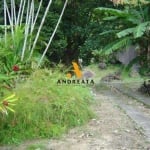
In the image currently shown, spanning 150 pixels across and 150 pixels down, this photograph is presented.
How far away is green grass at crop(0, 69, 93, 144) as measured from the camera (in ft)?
20.4

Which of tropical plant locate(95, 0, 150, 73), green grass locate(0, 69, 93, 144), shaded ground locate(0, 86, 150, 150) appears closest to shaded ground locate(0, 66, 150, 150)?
shaded ground locate(0, 86, 150, 150)

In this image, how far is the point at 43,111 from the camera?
21.1 ft

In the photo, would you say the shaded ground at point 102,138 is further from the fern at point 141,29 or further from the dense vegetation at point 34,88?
the fern at point 141,29

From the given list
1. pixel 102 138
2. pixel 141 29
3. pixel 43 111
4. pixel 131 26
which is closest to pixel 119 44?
pixel 131 26

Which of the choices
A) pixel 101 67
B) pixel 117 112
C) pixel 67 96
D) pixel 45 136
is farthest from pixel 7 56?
pixel 101 67

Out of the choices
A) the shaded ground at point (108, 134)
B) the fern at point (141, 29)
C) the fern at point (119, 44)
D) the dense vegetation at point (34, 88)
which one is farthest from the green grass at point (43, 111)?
the fern at point (119, 44)

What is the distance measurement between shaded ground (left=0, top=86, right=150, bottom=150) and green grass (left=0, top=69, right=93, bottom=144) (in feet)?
0.69

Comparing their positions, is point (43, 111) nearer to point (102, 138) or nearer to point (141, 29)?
point (102, 138)

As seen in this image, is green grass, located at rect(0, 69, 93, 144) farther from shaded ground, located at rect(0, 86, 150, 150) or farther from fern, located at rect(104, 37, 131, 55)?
fern, located at rect(104, 37, 131, 55)

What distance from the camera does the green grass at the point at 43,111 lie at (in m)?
6.20

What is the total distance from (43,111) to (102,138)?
108 cm

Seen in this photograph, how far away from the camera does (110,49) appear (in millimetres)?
11742

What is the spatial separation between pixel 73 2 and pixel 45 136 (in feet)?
29.8

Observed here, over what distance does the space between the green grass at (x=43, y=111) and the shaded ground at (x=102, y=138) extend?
8.2 inches
